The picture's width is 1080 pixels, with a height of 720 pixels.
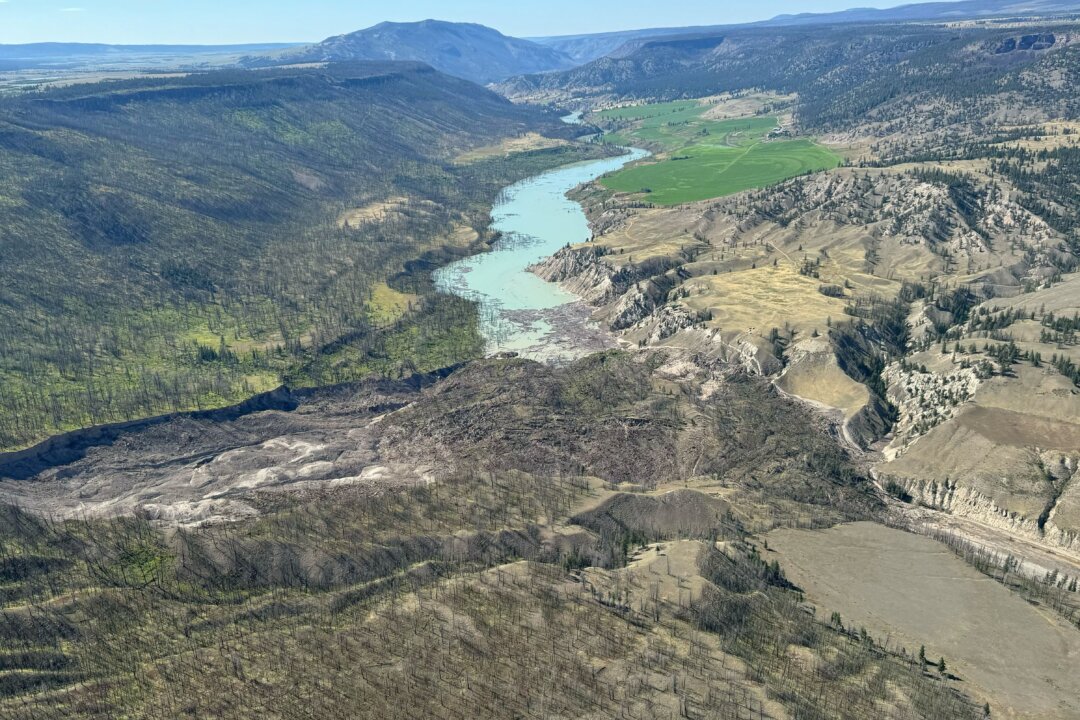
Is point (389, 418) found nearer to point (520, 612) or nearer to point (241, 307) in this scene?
point (520, 612)

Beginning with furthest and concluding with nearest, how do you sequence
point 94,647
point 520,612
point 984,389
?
point 984,389 → point 520,612 → point 94,647

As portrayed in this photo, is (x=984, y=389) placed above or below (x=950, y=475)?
above

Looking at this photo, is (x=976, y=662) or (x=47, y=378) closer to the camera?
(x=976, y=662)

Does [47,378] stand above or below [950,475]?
above

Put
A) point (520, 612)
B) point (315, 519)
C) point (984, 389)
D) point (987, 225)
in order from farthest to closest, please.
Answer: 1. point (987, 225)
2. point (984, 389)
3. point (315, 519)
4. point (520, 612)

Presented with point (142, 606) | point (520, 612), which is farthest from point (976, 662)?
point (142, 606)

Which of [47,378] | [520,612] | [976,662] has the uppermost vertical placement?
[47,378]

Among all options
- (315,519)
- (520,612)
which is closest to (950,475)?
(520,612)

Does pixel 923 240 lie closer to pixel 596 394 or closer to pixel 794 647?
pixel 596 394

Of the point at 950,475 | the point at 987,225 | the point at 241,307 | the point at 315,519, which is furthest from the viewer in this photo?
the point at 987,225
